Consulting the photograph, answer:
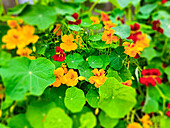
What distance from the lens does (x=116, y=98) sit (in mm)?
583

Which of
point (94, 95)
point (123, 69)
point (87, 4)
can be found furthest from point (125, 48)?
point (87, 4)

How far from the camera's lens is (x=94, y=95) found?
0.64 m

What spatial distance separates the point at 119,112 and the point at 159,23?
3.49 ft

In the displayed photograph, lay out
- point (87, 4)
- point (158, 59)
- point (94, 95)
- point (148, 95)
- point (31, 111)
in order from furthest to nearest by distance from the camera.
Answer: point (87, 4), point (158, 59), point (148, 95), point (94, 95), point (31, 111)

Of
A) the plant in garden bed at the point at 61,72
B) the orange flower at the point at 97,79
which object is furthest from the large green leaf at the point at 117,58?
the orange flower at the point at 97,79

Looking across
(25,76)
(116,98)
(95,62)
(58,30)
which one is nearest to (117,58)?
(95,62)

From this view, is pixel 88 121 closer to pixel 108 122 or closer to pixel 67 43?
pixel 108 122

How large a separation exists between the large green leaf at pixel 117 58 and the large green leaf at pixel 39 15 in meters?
0.36

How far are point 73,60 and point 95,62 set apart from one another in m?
0.11

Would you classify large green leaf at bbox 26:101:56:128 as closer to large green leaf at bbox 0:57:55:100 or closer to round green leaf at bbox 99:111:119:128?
large green leaf at bbox 0:57:55:100

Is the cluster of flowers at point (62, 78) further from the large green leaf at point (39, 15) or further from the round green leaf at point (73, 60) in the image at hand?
the large green leaf at point (39, 15)

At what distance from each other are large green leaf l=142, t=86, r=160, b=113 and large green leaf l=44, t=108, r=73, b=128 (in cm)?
69

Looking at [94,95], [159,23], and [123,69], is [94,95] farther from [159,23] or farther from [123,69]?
[159,23]

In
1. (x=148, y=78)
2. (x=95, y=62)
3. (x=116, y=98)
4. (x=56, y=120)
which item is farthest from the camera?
(x=148, y=78)
